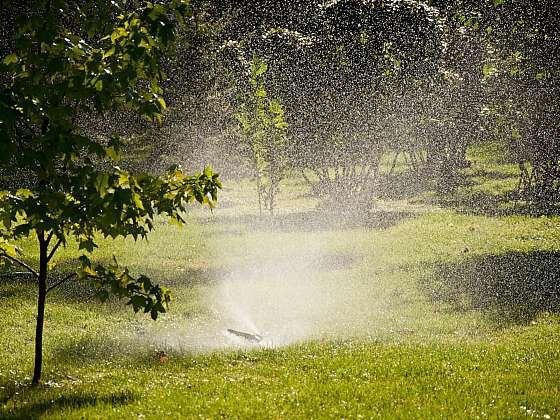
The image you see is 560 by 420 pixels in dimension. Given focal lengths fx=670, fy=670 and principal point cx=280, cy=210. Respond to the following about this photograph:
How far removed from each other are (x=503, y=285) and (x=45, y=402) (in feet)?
35.7

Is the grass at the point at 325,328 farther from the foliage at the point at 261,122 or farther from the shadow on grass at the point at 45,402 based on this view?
the foliage at the point at 261,122

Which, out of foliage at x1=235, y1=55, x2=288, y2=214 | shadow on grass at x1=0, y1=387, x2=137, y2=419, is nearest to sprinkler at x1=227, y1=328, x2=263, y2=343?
shadow on grass at x1=0, y1=387, x2=137, y2=419

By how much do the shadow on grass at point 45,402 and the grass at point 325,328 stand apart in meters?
0.02

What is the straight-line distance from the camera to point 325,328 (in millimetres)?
13211

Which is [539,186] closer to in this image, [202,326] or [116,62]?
[202,326]

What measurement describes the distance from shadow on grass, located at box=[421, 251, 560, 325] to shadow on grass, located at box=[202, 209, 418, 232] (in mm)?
7760

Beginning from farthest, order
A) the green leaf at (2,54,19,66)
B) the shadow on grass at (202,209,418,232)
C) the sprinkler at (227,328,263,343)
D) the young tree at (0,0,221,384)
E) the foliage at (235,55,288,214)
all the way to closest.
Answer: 1. the foliage at (235,55,288,214)
2. the shadow on grass at (202,209,418,232)
3. the sprinkler at (227,328,263,343)
4. the green leaf at (2,54,19,66)
5. the young tree at (0,0,221,384)

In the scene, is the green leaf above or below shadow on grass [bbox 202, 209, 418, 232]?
above

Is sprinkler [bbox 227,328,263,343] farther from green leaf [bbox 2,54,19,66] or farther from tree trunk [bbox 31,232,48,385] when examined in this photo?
green leaf [bbox 2,54,19,66]

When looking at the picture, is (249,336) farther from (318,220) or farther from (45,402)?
(318,220)

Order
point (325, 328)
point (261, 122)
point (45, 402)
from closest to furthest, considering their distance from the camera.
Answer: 1. point (45, 402)
2. point (325, 328)
3. point (261, 122)

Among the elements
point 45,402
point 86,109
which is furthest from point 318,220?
point 45,402

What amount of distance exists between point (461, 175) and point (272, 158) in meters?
14.5

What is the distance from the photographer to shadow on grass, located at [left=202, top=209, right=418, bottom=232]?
1019 inches
